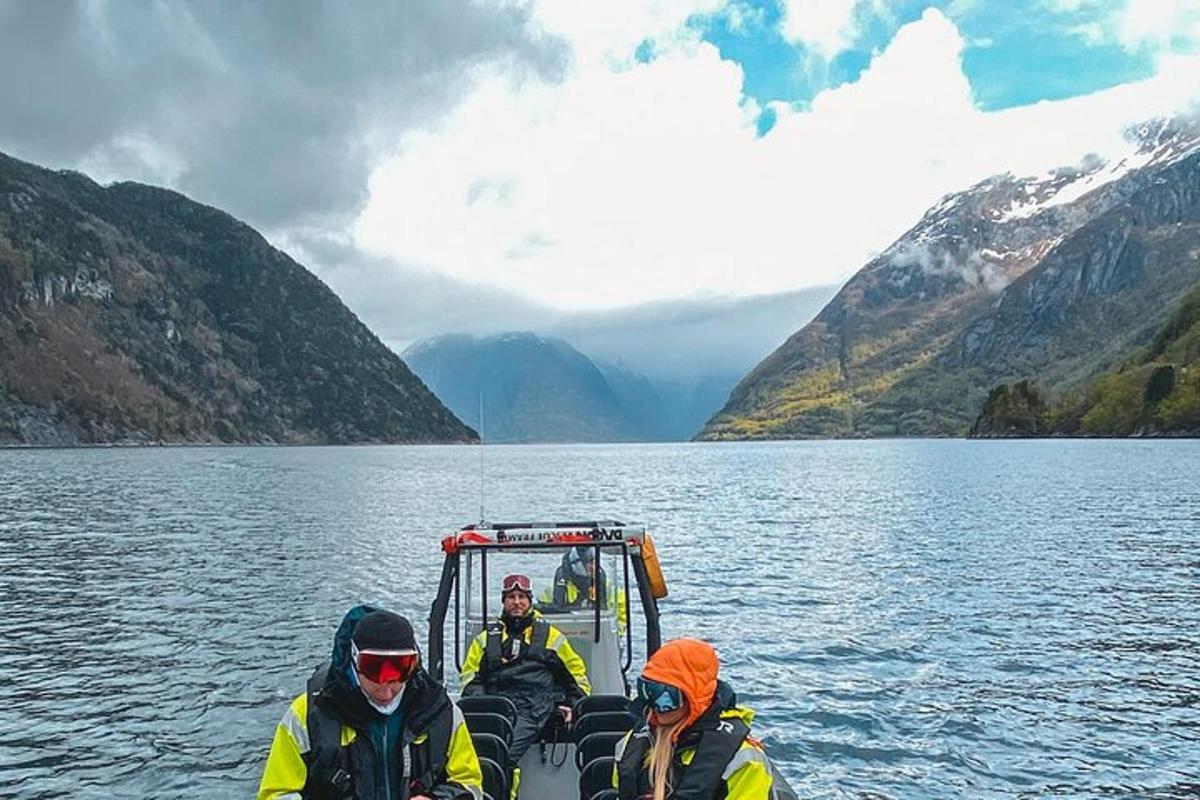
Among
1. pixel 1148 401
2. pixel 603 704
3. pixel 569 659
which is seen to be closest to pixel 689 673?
pixel 603 704

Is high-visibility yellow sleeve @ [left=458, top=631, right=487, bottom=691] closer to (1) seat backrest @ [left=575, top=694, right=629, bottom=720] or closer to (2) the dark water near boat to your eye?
(1) seat backrest @ [left=575, top=694, right=629, bottom=720]

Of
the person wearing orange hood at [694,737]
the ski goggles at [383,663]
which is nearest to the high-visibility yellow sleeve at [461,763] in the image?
the ski goggles at [383,663]

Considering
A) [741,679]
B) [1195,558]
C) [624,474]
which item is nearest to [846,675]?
[741,679]

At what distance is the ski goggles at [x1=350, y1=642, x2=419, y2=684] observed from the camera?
5.70 m

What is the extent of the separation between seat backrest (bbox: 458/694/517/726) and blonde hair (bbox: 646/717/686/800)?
183 inches

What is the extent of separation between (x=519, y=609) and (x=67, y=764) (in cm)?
916

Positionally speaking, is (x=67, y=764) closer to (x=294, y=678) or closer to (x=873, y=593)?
(x=294, y=678)

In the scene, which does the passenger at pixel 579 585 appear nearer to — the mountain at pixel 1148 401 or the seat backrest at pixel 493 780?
the seat backrest at pixel 493 780

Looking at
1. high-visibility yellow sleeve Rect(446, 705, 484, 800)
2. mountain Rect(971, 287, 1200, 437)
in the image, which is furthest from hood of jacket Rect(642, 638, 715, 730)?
mountain Rect(971, 287, 1200, 437)

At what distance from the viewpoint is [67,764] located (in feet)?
51.7

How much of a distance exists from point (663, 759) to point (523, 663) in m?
6.04

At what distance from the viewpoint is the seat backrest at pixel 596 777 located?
357 inches

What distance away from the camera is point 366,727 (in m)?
6.02

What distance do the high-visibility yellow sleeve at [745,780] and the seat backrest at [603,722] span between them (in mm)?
4404
